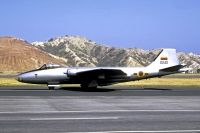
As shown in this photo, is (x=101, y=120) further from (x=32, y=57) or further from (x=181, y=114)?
(x=32, y=57)

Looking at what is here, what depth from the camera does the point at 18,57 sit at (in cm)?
15462

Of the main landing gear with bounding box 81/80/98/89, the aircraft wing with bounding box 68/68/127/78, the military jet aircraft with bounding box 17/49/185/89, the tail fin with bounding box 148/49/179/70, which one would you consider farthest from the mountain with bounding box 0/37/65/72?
the aircraft wing with bounding box 68/68/127/78

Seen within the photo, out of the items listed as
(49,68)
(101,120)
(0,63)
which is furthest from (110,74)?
(0,63)

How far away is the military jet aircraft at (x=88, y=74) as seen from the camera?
36.7 m

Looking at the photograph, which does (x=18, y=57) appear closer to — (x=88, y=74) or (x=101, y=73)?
(x=88, y=74)

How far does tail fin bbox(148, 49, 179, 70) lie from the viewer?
1578 inches

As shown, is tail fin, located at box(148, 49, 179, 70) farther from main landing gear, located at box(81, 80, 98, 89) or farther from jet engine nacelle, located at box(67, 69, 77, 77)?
jet engine nacelle, located at box(67, 69, 77, 77)

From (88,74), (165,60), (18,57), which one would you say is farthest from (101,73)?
(18,57)

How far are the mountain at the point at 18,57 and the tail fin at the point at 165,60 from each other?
359 feet

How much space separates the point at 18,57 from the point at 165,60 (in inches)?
4731

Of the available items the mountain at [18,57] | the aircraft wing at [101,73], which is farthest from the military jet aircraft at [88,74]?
the mountain at [18,57]

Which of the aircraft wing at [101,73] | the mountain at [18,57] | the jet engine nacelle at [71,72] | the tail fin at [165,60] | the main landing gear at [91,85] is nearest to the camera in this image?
the jet engine nacelle at [71,72]

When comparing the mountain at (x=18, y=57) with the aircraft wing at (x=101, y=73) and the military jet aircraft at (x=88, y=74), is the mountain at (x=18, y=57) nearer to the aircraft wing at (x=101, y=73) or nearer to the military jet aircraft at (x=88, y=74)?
the military jet aircraft at (x=88, y=74)

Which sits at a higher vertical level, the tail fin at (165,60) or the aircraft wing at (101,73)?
the tail fin at (165,60)
